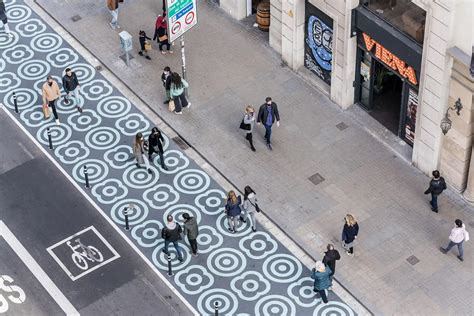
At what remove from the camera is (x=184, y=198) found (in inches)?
1510

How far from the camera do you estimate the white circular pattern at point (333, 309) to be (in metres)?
34.1

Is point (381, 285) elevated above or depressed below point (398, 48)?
below

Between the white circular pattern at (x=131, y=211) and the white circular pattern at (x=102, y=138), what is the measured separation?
3.31 m

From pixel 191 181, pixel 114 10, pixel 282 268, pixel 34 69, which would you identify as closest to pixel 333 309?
pixel 282 268

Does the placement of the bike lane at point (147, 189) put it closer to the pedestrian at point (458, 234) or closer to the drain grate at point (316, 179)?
the drain grate at point (316, 179)

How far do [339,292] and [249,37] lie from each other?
14.8m

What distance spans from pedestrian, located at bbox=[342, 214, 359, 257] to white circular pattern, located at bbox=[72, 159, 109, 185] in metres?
9.83

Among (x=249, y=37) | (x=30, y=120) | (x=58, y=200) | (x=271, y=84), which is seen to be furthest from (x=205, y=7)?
(x=58, y=200)

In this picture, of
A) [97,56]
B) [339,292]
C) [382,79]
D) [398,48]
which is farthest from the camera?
[97,56]

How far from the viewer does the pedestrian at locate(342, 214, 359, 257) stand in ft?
113

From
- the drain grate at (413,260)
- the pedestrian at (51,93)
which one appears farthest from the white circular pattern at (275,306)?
the pedestrian at (51,93)

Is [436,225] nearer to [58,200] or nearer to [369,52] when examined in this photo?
[369,52]

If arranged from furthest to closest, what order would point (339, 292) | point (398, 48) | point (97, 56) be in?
point (97, 56) → point (398, 48) → point (339, 292)

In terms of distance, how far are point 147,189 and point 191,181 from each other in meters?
1.69
